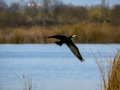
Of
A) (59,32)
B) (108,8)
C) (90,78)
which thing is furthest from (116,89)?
(108,8)

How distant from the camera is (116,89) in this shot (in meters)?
3.86

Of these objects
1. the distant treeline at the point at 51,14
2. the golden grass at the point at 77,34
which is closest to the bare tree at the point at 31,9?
the distant treeline at the point at 51,14

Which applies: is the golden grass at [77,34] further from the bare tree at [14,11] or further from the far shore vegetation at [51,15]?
the bare tree at [14,11]

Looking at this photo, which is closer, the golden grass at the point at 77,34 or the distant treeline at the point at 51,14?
the golden grass at the point at 77,34

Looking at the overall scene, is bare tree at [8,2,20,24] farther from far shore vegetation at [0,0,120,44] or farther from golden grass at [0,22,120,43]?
golden grass at [0,22,120,43]

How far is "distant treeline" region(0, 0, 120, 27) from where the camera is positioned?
3197 centimetres

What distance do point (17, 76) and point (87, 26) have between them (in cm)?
931

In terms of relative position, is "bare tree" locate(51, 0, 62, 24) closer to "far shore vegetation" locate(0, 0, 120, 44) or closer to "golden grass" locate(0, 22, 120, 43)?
"far shore vegetation" locate(0, 0, 120, 44)

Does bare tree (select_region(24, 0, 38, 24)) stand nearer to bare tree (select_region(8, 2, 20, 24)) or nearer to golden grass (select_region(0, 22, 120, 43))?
bare tree (select_region(8, 2, 20, 24))

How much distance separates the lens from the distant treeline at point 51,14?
1258 inches

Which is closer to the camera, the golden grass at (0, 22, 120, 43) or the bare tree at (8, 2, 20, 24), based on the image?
the golden grass at (0, 22, 120, 43)

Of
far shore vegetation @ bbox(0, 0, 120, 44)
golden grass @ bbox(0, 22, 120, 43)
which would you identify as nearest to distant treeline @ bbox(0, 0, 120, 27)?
far shore vegetation @ bbox(0, 0, 120, 44)

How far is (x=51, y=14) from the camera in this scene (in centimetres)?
3416

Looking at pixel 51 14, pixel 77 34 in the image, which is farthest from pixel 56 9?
pixel 77 34
